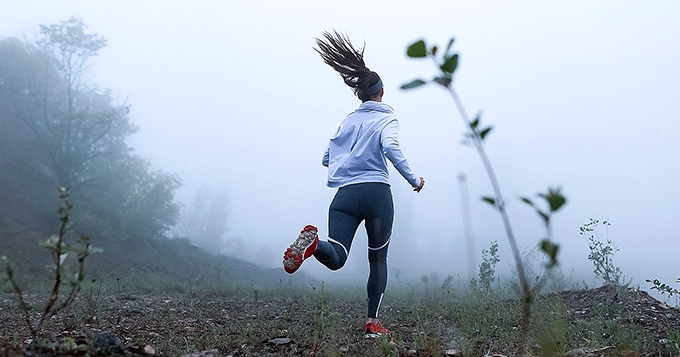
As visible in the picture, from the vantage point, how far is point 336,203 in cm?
443

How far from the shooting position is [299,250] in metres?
3.87

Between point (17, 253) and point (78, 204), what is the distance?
554cm

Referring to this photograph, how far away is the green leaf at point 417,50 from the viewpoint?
1.25 m

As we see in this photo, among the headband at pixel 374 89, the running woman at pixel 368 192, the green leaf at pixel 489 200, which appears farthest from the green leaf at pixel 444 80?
the headband at pixel 374 89

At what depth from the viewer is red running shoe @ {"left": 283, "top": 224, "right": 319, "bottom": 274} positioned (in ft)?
12.7

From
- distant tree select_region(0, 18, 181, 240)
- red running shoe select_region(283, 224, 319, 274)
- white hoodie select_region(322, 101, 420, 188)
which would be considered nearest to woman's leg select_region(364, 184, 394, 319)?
white hoodie select_region(322, 101, 420, 188)

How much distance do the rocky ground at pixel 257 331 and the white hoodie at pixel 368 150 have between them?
1185 millimetres

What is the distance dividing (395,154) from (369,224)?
0.65 meters

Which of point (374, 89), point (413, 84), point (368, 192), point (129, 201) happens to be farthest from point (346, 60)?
point (129, 201)

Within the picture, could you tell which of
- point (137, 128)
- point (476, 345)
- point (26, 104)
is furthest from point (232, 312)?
point (137, 128)

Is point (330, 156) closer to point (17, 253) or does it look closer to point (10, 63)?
point (17, 253)

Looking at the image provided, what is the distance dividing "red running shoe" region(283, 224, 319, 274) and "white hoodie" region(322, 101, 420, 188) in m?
0.75

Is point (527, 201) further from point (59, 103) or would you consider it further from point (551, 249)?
point (59, 103)

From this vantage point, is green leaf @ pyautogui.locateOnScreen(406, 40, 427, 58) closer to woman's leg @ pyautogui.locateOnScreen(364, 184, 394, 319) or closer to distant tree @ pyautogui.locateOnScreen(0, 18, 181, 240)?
woman's leg @ pyautogui.locateOnScreen(364, 184, 394, 319)
